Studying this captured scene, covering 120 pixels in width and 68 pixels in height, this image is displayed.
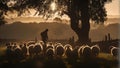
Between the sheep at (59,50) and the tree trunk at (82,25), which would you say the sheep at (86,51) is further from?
the sheep at (59,50)

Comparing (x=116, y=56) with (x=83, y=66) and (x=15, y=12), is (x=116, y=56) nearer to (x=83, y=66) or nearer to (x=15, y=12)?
(x=83, y=66)

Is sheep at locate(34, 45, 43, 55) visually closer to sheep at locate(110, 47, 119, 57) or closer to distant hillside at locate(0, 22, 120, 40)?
distant hillside at locate(0, 22, 120, 40)

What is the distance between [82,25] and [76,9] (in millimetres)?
125

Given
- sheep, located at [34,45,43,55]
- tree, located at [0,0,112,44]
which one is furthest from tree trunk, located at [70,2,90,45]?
sheep, located at [34,45,43,55]

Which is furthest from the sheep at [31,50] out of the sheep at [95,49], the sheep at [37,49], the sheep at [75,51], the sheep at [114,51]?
the sheep at [114,51]

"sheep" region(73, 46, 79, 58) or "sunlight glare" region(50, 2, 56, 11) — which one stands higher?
"sunlight glare" region(50, 2, 56, 11)

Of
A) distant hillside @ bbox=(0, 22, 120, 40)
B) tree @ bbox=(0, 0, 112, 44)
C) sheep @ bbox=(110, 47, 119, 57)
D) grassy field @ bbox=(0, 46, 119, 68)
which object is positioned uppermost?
tree @ bbox=(0, 0, 112, 44)

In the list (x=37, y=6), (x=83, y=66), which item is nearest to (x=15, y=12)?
(x=37, y=6)

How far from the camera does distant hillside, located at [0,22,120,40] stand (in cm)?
343

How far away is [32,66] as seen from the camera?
345 cm

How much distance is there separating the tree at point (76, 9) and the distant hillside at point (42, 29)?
0.06 m

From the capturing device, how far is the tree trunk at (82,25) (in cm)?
345

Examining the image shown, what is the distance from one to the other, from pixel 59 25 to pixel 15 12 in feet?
1.07

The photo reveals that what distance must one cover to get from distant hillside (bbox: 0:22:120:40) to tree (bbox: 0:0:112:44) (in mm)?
58
